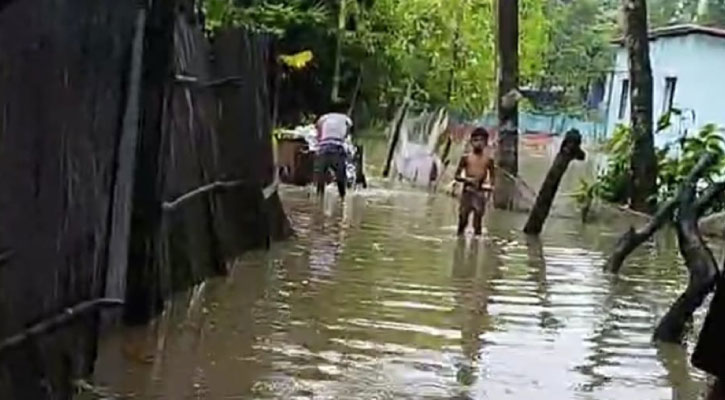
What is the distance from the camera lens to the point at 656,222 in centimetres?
1248

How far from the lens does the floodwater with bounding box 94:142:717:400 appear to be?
7621 millimetres

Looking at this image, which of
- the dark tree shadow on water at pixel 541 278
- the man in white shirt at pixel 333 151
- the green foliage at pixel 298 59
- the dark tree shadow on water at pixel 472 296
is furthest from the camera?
the green foliage at pixel 298 59

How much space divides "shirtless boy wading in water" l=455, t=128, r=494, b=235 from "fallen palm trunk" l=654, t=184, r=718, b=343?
710cm

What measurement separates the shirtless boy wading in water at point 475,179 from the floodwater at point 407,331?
4.59ft

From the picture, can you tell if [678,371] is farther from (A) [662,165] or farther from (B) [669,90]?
(B) [669,90]

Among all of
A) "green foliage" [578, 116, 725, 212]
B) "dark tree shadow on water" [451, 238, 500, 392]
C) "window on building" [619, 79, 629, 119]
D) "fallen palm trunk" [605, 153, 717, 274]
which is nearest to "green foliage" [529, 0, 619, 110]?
"window on building" [619, 79, 629, 119]

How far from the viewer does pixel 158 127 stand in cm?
860

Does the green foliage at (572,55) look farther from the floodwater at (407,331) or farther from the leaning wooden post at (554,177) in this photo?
the floodwater at (407,331)

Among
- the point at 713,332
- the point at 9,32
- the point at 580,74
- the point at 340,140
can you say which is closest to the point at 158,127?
the point at 9,32

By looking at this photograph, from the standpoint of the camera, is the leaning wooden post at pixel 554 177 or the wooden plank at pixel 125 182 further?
the leaning wooden post at pixel 554 177

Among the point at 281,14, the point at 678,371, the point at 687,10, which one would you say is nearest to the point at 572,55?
the point at 687,10

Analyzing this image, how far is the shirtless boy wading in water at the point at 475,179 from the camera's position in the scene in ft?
55.3

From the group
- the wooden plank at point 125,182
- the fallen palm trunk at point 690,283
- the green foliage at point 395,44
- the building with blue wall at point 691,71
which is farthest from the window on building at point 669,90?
the wooden plank at point 125,182

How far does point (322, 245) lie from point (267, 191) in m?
1.33
